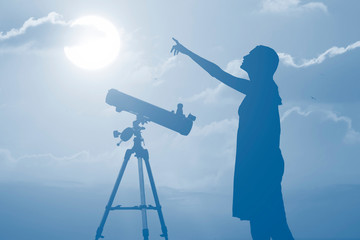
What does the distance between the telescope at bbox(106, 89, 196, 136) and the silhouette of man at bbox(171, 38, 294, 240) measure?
8.19 feet

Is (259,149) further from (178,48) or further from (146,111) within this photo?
(146,111)

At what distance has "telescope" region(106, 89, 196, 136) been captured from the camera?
726 cm

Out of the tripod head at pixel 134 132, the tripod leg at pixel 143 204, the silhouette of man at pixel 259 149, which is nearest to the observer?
the silhouette of man at pixel 259 149

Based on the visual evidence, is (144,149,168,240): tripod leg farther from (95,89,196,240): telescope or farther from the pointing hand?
the pointing hand

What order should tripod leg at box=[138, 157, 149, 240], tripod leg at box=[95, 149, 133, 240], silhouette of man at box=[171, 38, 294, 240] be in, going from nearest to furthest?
1. silhouette of man at box=[171, 38, 294, 240]
2. tripod leg at box=[95, 149, 133, 240]
3. tripod leg at box=[138, 157, 149, 240]

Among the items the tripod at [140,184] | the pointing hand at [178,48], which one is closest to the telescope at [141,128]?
the tripod at [140,184]

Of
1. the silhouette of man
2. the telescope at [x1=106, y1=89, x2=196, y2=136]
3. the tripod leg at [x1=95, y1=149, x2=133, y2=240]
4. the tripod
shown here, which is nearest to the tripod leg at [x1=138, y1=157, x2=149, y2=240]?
the tripod

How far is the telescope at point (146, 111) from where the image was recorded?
7.26m

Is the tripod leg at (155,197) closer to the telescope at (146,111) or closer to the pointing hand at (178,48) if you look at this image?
the telescope at (146,111)

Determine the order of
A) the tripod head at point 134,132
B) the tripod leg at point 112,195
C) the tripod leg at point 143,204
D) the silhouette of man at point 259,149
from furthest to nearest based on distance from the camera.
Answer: the tripod head at point 134,132 → the tripod leg at point 143,204 → the tripod leg at point 112,195 → the silhouette of man at point 259,149

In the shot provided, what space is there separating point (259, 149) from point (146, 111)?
304 centimetres

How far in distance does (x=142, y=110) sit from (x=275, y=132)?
305 centimetres

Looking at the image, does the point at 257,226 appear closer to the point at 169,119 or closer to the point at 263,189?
the point at 263,189

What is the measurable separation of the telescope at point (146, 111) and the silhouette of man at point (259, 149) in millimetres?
2497
